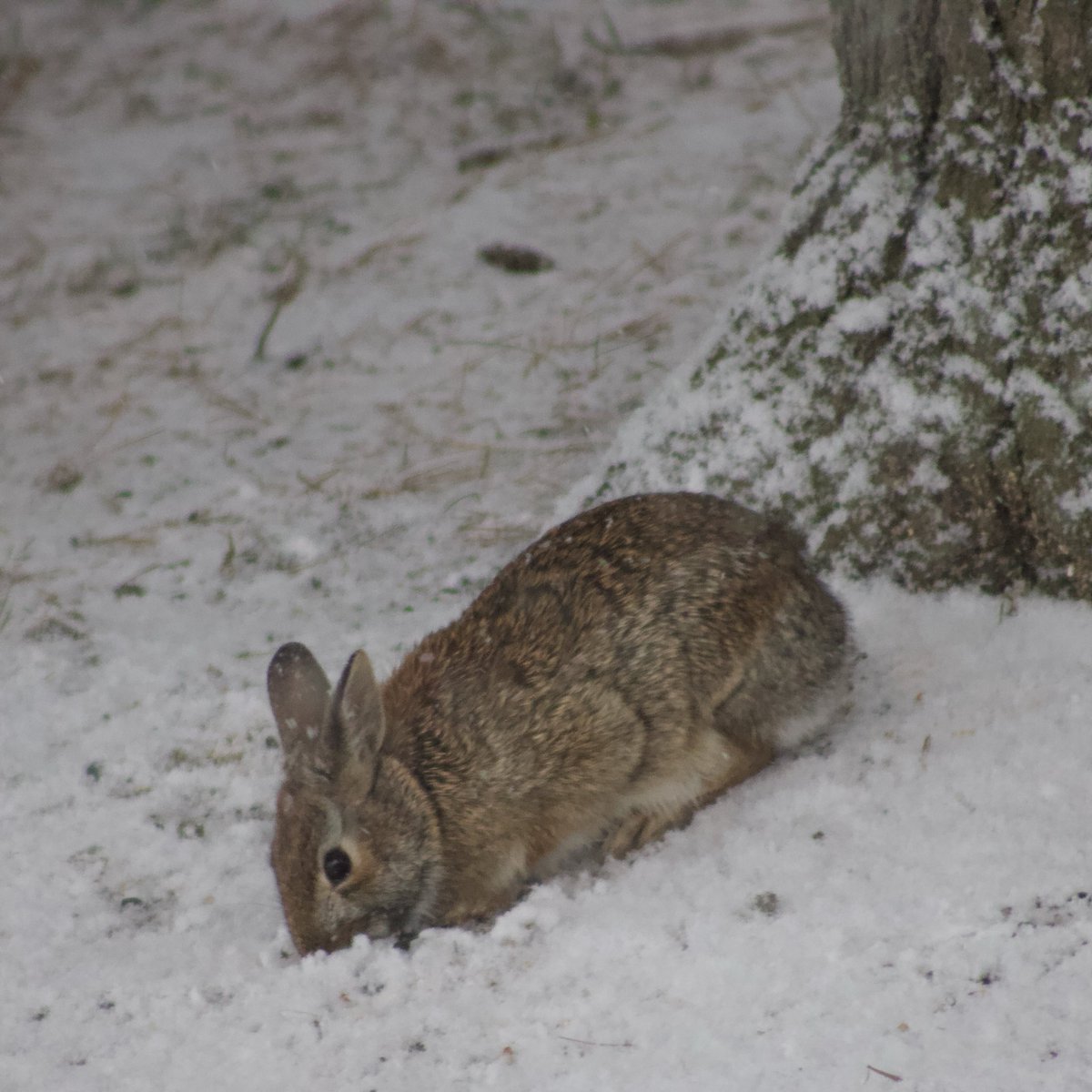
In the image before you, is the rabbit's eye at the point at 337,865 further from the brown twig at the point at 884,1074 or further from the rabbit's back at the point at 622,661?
the brown twig at the point at 884,1074

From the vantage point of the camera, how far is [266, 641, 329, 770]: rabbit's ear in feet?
10.9

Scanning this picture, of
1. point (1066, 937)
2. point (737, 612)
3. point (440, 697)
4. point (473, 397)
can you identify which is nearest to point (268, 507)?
point (473, 397)

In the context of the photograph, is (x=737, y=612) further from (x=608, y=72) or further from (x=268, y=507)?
(x=608, y=72)

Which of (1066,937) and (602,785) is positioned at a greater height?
(1066,937)

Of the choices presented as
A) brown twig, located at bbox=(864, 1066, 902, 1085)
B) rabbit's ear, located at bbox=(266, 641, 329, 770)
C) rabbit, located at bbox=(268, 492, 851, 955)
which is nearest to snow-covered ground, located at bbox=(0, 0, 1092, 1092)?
brown twig, located at bbox=(864, 1066, 902, 1085)

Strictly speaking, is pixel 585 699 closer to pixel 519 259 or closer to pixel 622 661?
pixel 622 661

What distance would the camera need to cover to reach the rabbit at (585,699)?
346 centimetres

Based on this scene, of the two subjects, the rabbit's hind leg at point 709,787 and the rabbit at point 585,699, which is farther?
the rabbit's hind leg at point 709,787

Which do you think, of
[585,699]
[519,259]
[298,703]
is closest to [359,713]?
[298,703]

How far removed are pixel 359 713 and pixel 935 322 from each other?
6.85 ft

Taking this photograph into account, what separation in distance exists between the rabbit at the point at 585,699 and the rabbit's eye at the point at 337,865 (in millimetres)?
137

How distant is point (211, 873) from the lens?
3598mm

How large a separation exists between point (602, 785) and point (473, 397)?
2.49m

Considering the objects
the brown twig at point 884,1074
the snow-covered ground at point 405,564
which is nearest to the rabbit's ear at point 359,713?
the snow-covered ground at point 405,564
